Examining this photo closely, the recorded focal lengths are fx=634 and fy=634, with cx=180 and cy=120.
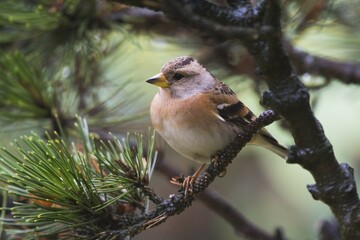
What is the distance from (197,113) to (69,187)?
614mm

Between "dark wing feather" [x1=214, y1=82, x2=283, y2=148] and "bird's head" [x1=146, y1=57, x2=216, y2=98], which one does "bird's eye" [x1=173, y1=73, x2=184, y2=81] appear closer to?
"bird's head" [x1=146, y1=57, x2=216, y2=98]

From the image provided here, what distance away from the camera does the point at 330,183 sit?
1.27 metres

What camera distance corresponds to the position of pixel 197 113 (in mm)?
1825

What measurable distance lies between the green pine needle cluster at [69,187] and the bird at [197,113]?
1.19ft

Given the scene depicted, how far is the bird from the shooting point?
1767 millimetres

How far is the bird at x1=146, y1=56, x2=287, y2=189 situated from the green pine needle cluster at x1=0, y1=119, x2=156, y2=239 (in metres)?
0.36

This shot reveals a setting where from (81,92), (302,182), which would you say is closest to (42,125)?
(81,92)

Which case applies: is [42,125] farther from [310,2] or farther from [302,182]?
[302,182]

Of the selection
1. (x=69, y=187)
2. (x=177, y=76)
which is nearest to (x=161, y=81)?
(x=177, y=76)

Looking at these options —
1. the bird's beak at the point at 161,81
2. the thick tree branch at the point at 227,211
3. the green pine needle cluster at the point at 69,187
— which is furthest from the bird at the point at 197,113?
the green pine needle cluster at the point at 69,187

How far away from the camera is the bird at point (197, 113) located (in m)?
1.77

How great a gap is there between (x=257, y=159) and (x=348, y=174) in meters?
2.23

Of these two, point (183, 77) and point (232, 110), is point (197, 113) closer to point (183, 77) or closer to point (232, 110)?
point (232, 110)

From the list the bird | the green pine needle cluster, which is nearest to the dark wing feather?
the bird
